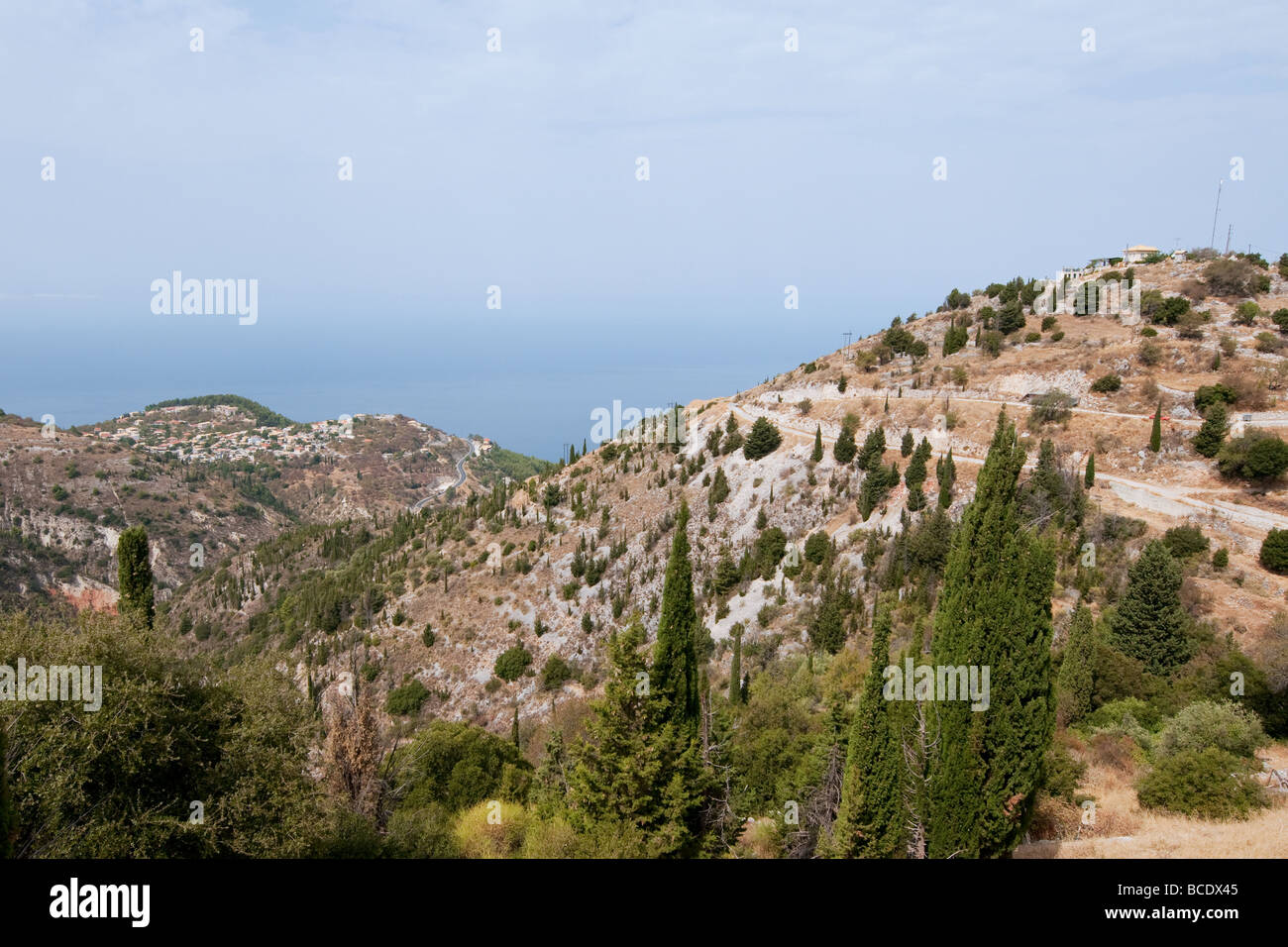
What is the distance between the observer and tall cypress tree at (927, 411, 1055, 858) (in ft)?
42.0

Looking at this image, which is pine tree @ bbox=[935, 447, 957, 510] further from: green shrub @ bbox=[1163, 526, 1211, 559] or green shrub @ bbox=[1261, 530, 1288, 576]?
green shrub @ bbox=[1261, 530, 1288, 576]

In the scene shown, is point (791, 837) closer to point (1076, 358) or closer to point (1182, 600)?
point (1182, 600)

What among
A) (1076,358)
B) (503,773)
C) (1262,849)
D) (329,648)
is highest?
(1076,358)

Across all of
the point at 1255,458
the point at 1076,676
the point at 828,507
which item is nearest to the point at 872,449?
the point at 828,507

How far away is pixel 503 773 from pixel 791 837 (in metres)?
10.6

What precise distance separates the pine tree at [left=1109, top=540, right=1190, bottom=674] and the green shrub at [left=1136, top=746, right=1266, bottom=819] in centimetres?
879

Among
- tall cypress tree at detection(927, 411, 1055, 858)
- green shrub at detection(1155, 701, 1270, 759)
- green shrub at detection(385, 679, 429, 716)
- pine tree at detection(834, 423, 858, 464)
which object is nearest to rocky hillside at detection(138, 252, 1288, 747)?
green shrub at detection(385, 679, 429, 716)

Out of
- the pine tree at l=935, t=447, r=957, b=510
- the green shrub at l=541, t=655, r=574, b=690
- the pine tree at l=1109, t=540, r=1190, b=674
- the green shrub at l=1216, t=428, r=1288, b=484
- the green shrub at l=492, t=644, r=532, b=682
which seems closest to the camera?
the pine tree at l=1109, t=540, r=1190, b=674

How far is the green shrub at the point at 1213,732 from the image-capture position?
17.7m

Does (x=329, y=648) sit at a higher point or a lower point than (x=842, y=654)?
lower

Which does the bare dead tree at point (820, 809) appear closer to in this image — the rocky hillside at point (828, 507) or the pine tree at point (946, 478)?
the rocky hillside at point (828, 507)

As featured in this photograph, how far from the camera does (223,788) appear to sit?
44.5 ft
